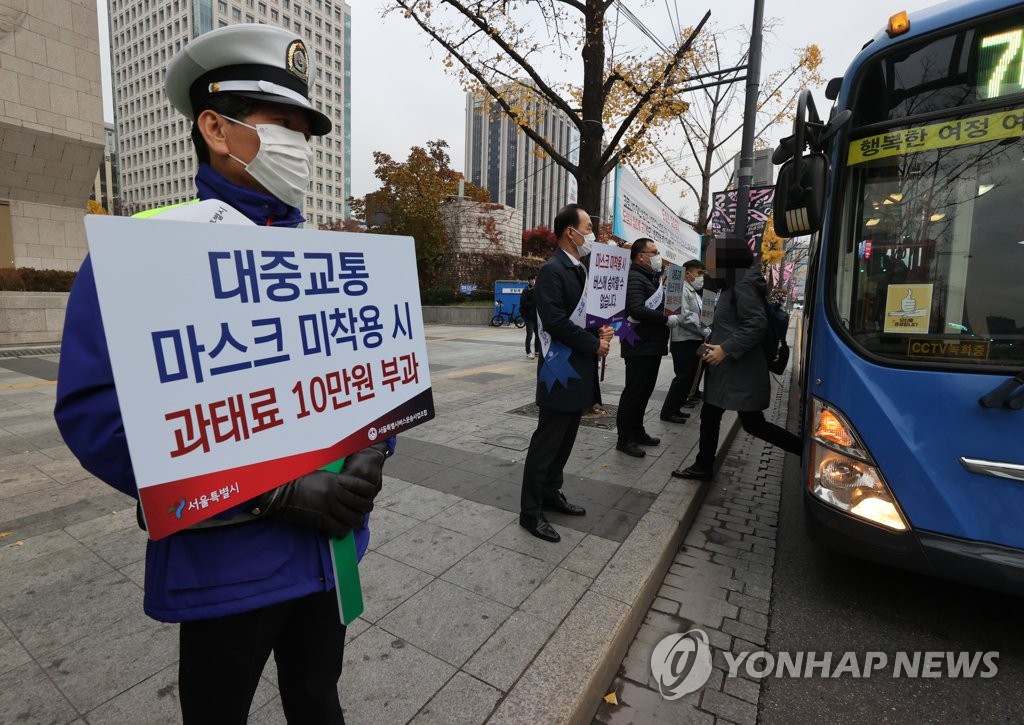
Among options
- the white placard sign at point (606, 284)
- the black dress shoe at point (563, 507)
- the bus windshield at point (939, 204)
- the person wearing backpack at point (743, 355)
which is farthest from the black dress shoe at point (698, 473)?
the bus windshield at point (939, 204)

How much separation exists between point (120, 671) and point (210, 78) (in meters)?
2.27

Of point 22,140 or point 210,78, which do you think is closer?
point 210,78

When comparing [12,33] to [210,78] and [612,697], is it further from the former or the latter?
[612,697]

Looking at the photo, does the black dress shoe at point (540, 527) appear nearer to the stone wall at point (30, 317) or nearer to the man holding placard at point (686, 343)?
the man holding placard at point (686, 343)

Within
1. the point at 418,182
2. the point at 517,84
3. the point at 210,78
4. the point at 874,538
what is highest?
the point at 418,182

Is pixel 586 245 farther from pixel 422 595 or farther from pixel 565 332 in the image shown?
pixel 422 595

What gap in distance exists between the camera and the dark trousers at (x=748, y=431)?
425 cm

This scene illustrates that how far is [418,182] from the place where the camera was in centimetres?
2573

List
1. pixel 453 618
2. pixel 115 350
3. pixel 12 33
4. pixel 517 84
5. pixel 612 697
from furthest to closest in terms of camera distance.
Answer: pixel 12 33 → pixel 517 84 → pixel 453 618 → pixel 612 697 → pixel 115 350

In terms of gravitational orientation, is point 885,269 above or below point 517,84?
below

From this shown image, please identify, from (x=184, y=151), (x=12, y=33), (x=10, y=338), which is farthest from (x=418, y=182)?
(x=184, y=151)

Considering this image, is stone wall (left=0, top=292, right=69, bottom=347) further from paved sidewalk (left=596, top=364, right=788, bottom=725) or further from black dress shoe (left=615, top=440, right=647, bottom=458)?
paved sidewalk (left=596, top=364, right=788, bottom=725)

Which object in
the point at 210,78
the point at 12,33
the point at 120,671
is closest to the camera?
the point at 210,78

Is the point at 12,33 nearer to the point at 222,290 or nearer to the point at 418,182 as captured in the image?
the point at 418,182
